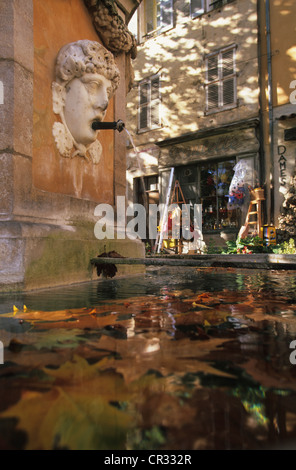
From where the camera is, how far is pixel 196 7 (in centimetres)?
1059

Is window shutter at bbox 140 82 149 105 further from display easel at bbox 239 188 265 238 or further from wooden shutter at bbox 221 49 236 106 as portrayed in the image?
display easel at bbox 239 188 265 238

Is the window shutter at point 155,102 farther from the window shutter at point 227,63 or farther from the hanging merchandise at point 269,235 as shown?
the hanging merchandise at point 269,235

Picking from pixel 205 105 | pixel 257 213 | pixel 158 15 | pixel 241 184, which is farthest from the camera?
pixel 158 15

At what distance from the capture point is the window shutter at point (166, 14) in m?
11.3

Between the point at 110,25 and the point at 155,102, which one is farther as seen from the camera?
the point at 155,102

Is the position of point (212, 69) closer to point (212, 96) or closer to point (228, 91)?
point (212, 96)

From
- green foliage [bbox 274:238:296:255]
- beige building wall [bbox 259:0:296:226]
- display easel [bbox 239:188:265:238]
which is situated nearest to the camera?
Result: green foliage [bbox 274:238:296:255]

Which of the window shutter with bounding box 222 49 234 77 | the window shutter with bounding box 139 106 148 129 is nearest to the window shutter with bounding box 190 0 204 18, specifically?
the window shutter with bounding box 222 49 234 77

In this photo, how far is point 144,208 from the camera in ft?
40.3

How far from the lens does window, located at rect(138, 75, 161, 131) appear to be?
11.7m

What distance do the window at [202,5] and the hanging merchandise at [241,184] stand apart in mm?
5211

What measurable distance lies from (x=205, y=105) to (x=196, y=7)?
3326 mm

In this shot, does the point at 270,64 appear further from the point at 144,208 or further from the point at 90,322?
the point at 90,322

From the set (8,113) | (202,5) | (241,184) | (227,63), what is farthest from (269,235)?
(202,5)
